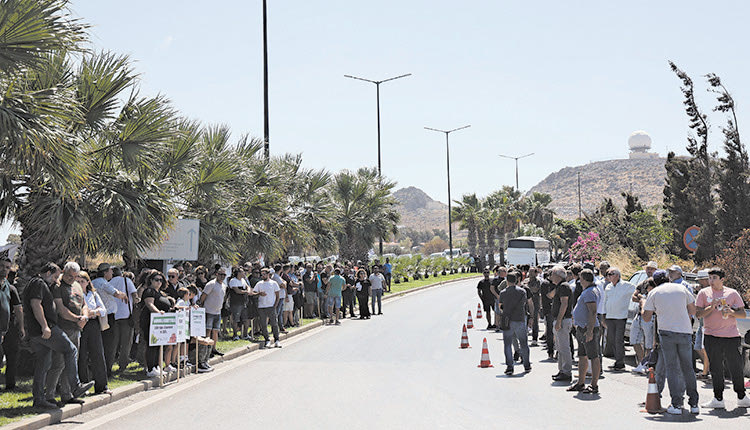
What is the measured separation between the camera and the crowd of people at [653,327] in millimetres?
9273

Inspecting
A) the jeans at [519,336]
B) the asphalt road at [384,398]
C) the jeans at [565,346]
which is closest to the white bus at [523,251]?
the asphalt road at [384,398]

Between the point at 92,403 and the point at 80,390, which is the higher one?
the point at 80,390

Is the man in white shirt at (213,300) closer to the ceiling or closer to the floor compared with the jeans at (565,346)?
closer to the ceiling

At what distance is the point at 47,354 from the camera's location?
9367 millimetres

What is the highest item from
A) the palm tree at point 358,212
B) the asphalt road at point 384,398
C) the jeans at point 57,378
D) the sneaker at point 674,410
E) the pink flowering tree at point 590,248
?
the palm tree at point 358,212

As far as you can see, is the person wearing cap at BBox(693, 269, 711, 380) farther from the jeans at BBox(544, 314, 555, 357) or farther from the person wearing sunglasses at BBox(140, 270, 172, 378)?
the person wearing sunglasses at BBox(140, 270, 172, 378)

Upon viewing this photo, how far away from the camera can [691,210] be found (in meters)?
29.8

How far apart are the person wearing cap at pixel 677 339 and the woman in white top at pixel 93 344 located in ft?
24.8

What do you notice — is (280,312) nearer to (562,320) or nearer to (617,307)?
(617,307)

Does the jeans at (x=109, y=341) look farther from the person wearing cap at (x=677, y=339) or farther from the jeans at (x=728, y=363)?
the jeans at (x=728, y=363)

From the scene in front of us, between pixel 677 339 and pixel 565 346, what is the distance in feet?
8.54

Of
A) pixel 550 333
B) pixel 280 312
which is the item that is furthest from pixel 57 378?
pixel 280 312

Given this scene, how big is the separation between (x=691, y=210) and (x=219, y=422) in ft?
84.8

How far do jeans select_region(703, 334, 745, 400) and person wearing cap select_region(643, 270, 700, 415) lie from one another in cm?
38
